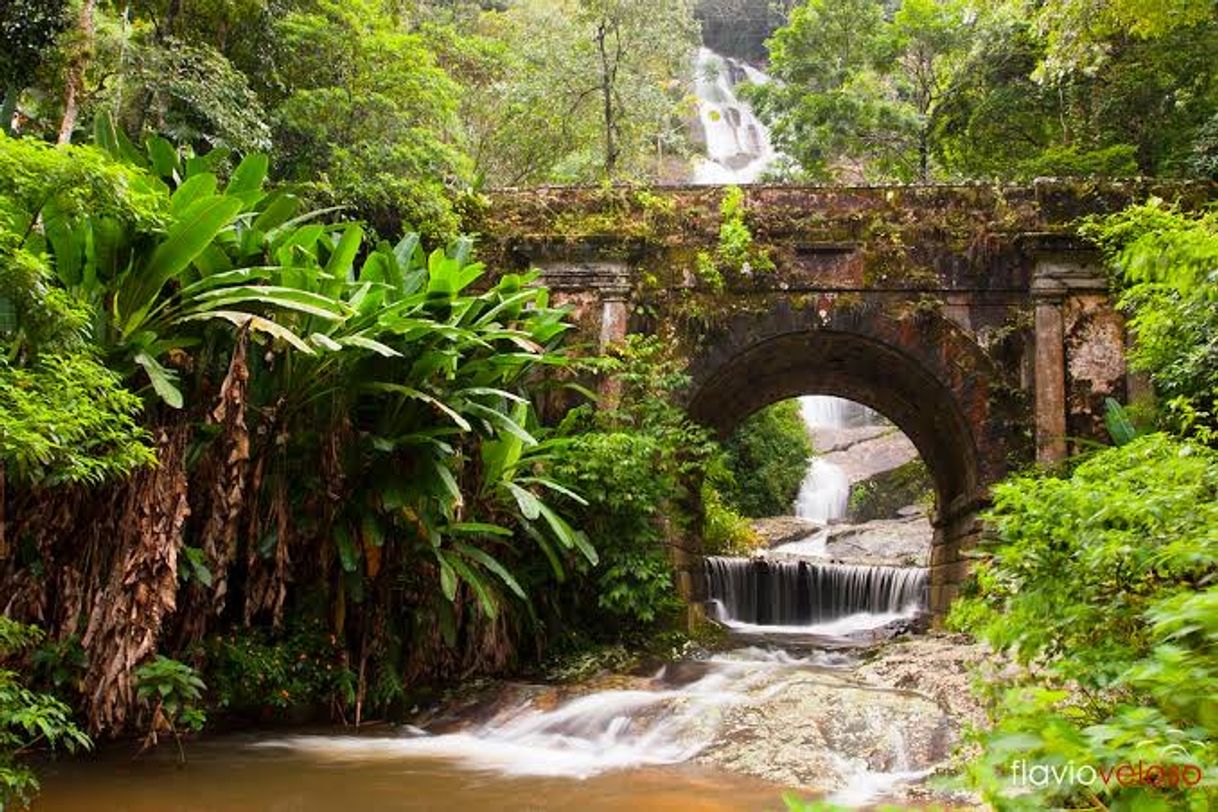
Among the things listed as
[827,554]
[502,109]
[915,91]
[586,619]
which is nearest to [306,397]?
[586,619]

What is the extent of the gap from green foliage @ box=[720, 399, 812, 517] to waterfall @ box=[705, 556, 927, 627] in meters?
7.17

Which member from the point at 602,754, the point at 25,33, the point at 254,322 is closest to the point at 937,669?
the point at 602,754

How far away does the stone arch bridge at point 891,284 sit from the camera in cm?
909

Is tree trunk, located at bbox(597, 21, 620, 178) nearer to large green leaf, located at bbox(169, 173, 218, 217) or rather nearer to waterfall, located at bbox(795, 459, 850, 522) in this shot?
large green leaf, located at bbox(169, 173, 218, 217)

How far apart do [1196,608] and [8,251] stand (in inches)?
163

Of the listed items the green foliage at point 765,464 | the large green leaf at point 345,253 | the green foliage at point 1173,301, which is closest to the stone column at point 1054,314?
the green foliage at point 1173,301

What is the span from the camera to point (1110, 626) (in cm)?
284

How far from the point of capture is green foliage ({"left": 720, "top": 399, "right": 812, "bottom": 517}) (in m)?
21.3

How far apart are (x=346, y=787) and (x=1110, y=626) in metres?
3.43

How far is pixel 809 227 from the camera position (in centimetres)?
965

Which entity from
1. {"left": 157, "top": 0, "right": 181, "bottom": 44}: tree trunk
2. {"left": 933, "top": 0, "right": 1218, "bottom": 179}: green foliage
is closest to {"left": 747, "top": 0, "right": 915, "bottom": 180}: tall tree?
{"left": 933, "top": 0, "right": 1218, "bottom": 179}: green foliage

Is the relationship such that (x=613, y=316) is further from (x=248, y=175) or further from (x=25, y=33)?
(x=25, y=33)

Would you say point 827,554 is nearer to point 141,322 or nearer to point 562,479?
point 562,479

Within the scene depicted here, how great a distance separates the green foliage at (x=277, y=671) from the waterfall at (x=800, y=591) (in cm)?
770
